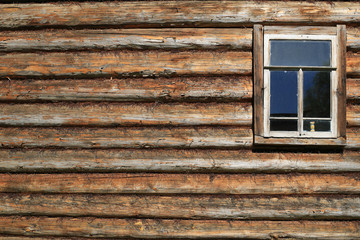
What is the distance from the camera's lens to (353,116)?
2.59 metres

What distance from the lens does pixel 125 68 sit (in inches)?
105

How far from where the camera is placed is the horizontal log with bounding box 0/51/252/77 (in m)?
2.64

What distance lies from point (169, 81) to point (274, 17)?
1.33m

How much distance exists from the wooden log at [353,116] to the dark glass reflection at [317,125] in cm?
21

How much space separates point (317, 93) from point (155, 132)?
6.02 ft

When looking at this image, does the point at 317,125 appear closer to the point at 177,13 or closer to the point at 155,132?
the point at 155,132

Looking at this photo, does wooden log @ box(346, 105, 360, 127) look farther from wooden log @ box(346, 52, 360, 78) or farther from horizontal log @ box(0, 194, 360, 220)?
horizontal log @ box(0, 194, 360, 220)

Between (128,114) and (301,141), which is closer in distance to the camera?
(301,141)

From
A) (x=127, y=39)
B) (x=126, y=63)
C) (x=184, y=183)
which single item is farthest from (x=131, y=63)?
→ (x=184, y=183)

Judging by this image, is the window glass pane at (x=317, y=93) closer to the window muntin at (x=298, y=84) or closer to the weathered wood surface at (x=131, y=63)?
the window muntin at (x=298, y=84)

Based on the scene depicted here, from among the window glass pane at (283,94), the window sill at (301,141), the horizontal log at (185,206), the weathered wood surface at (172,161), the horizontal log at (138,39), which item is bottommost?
the horizontal log at (185,206)

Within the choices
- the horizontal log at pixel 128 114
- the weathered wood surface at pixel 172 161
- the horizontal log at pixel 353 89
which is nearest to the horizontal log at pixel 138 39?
the horizontal log at pixel 353 89

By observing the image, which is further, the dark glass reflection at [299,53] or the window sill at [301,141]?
the dark glass reflection at [299,53]

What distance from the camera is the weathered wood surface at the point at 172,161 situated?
259 centimetres
